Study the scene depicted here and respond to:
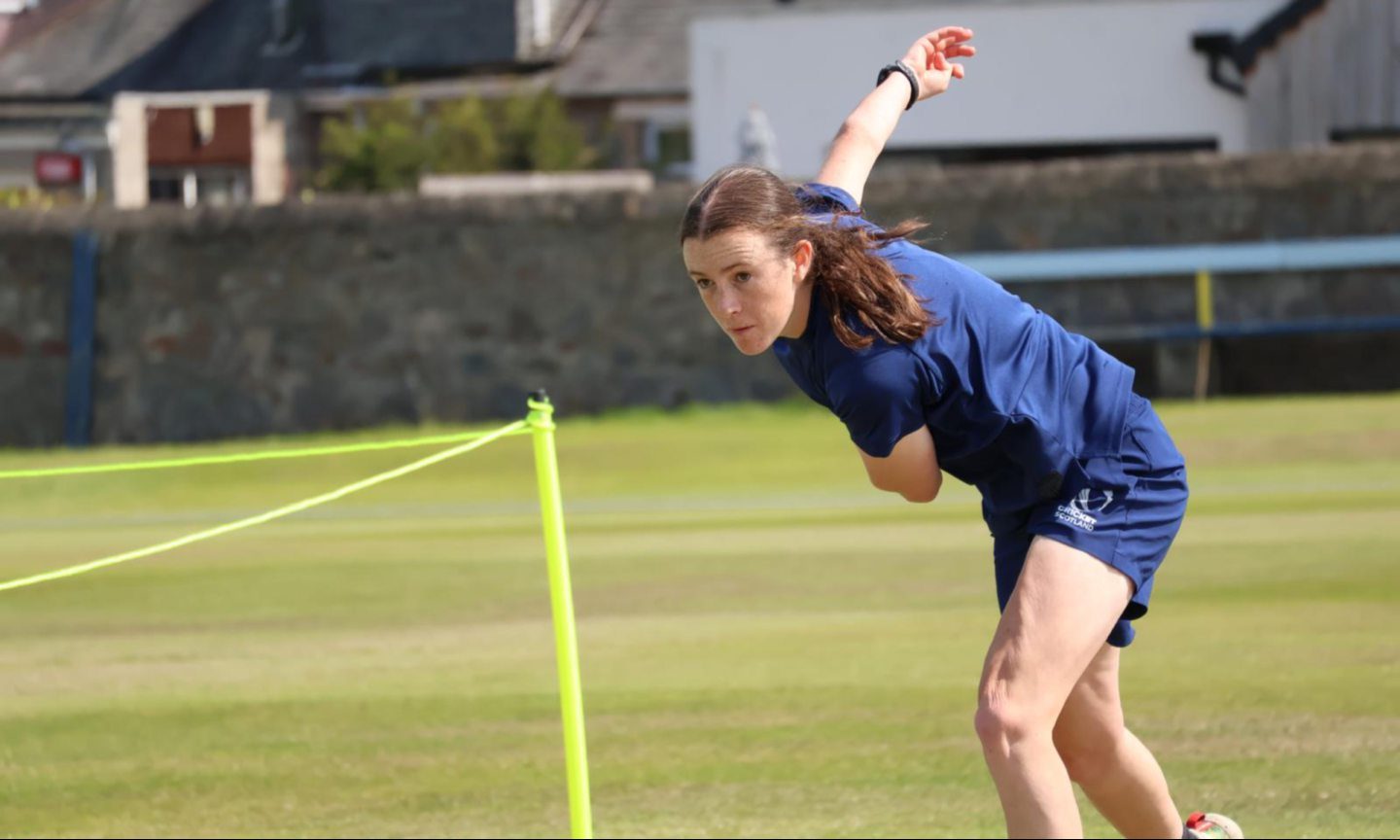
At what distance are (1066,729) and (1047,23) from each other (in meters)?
26.6

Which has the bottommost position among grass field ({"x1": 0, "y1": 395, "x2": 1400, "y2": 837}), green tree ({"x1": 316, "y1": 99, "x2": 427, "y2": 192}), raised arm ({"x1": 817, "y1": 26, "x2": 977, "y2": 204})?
grass field ({"x1": 0, "y1": 395, "x2": 1400, "y2": 837})

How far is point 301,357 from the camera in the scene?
858 inches

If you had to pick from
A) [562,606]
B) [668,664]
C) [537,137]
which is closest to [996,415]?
[562,606]

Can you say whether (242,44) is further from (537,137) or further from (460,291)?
(460,291)

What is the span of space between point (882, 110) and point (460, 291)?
16.4 metres

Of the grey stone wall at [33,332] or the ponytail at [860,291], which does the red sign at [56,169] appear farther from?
the ponytail at [860,291]

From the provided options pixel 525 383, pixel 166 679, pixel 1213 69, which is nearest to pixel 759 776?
pixel 166 679

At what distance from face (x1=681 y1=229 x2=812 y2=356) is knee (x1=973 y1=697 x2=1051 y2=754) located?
35.5 inches

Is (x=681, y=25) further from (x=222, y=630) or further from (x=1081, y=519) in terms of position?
(x=1081, y=519)

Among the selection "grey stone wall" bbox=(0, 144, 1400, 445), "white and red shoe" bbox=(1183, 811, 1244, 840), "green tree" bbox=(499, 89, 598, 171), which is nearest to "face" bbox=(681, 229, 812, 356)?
"white and red shoe" bbox=(1183, 811, 1244, 840)

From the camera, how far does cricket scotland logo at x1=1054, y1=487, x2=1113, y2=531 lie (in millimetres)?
4605

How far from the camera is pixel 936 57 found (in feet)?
18.6

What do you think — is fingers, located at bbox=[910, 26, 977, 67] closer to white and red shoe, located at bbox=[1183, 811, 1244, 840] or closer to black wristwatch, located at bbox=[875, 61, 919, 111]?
black wristwatch, located at bbox=[875, 61, 919, 111]

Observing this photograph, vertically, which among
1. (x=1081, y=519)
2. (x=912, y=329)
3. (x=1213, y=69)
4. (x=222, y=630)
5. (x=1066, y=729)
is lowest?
(x=222, y=630)
